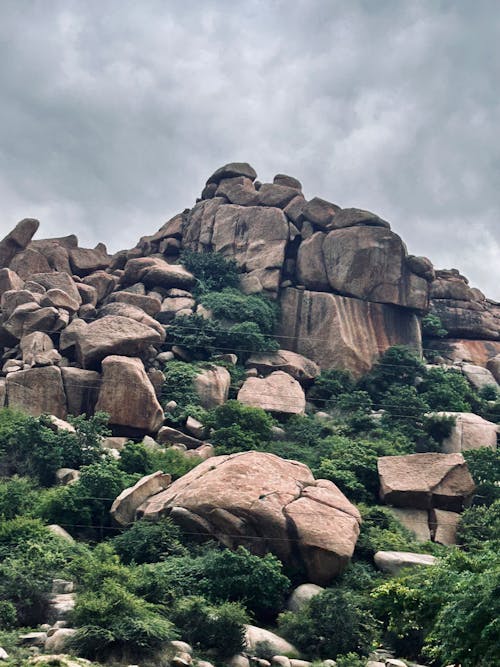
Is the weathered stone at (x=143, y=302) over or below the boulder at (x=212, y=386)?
over

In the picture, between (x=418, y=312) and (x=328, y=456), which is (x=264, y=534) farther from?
(x=418, y=312)

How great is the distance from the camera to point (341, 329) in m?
48.9

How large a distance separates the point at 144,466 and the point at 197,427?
6337 millimetres

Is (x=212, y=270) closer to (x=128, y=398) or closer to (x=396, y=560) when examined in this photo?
(x=128, y=398)

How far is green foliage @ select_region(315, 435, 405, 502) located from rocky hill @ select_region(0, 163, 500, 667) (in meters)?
0.11

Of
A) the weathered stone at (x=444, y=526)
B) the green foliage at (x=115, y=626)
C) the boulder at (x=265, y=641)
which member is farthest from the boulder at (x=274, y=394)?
the green foliage at (x=115, y=626)

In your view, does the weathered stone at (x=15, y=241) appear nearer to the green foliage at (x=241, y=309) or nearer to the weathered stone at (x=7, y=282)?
the weathered stone at (x=7, y=282)

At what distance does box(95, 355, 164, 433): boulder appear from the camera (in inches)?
1414

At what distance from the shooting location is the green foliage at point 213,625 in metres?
19.2

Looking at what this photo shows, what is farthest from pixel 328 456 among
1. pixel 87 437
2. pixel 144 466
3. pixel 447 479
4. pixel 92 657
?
pixel 92 657

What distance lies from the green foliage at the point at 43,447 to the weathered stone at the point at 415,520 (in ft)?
41.6

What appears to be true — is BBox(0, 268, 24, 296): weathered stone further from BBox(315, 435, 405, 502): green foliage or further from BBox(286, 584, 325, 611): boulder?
BBox(286, 584, 325, 611): boulder

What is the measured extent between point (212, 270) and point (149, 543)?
32.3m

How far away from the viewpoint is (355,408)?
139 feet
